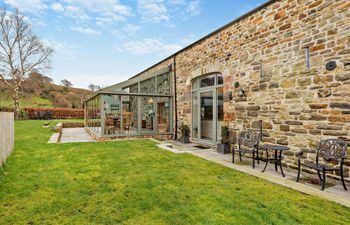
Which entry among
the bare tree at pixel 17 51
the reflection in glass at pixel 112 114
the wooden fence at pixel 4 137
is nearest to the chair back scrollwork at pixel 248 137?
the wooden fence at pixel 4 137

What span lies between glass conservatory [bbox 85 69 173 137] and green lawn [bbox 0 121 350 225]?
4503mm

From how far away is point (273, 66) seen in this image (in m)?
5.11

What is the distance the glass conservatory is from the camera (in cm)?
919

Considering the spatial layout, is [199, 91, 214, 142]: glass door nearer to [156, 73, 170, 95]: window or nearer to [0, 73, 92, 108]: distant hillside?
[156, 73, 170, 95]: window

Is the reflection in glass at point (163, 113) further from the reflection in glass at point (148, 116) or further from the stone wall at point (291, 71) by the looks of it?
the stone wall at point (291, 71)

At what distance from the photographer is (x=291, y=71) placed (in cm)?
465

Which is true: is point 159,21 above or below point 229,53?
above

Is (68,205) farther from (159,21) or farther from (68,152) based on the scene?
(159,21)

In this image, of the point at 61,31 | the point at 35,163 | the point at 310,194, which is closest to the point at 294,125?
the point at 310,194

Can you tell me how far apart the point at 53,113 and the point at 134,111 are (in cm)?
2024

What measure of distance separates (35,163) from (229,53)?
6711mm

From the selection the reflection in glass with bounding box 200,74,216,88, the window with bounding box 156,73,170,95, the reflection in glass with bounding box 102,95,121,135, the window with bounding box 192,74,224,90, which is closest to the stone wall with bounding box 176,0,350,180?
the window with bounding box 192,74,224,90

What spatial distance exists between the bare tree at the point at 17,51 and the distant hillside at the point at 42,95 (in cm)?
62

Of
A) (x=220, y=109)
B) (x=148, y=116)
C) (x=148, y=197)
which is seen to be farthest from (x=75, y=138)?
(x=148, y=197)
